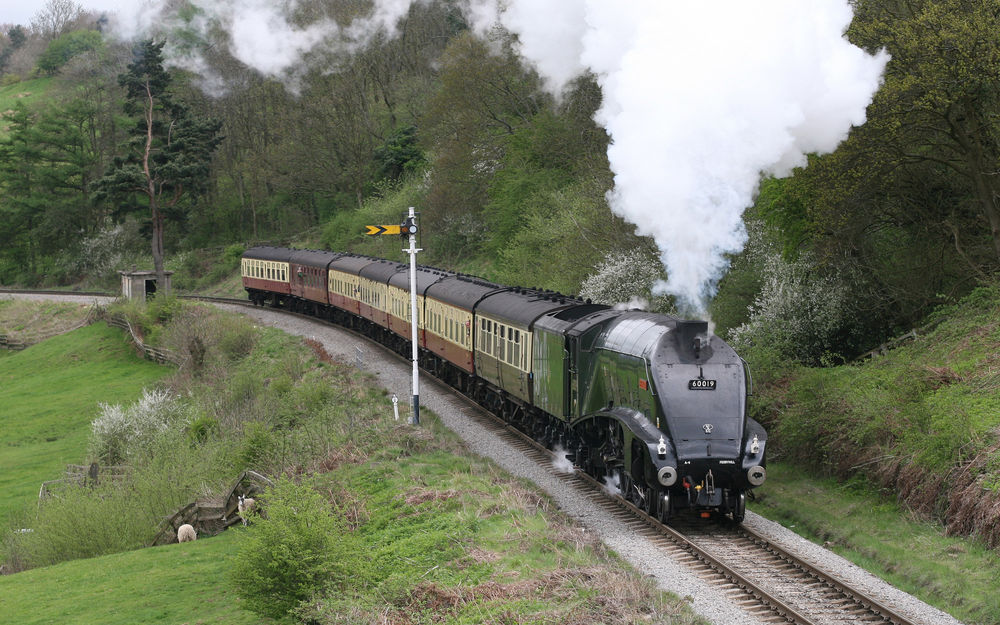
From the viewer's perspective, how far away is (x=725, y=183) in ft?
54.5

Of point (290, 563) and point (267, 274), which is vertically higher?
point (267, 274)

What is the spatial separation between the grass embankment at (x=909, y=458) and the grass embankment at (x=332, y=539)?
3.94m

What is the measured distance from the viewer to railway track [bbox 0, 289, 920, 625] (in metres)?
10.7

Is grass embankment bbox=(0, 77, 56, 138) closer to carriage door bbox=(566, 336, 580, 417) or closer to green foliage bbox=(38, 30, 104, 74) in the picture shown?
green foliage bbox=(38, 30, 104, 74)

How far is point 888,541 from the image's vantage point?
13523 millimetres

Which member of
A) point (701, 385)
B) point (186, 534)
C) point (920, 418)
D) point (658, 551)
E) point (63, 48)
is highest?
point (63, 48)

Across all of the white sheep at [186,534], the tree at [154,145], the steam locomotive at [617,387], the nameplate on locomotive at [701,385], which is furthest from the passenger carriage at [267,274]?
the nameplate on locomotive at [701,385]

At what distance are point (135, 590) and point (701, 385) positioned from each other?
1002cm

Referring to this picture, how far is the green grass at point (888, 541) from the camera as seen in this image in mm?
11430

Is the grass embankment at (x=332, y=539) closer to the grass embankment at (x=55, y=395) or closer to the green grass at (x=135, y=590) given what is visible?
the green grass at (x=135, y=590)

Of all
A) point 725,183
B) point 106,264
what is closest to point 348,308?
point 725,183

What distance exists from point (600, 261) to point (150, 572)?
17938mm

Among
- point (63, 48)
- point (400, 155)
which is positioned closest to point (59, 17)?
point (63, 48)

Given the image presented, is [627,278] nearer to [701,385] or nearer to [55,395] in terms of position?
[701,385]
